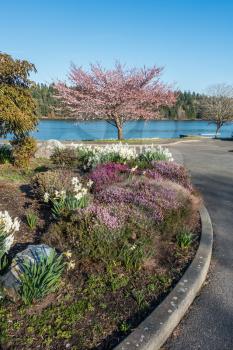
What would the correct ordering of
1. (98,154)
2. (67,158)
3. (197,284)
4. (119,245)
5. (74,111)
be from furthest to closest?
(74,111) → (67,158) → (98,154) → (119,245) → (197,284)

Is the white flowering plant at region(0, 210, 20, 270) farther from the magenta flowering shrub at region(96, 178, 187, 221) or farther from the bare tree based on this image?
the bare tree

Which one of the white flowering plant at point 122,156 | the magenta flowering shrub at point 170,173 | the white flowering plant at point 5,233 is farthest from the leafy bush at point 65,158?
the white flowering plant at point 5,233

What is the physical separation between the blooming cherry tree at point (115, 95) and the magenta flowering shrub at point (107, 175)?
1909 centimetres

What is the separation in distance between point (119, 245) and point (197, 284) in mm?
1151

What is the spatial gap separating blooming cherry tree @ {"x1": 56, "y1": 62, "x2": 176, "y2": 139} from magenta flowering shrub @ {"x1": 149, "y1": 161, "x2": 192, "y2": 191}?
18977 millimetres

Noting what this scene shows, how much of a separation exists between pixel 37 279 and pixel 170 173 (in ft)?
19.0

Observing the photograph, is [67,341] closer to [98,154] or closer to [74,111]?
[98,154]

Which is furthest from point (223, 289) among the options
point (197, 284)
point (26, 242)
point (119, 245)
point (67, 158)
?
point (67, 158)

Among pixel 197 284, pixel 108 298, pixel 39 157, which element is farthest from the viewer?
pixel 39 157

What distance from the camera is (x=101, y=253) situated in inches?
172

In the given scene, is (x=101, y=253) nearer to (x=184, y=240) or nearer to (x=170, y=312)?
(x=170, y=312)

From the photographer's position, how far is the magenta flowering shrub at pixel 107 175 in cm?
762

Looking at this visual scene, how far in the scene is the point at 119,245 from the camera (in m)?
4.57

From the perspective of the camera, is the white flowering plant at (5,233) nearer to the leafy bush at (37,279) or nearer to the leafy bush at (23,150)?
the leafy bush at (37,279)
